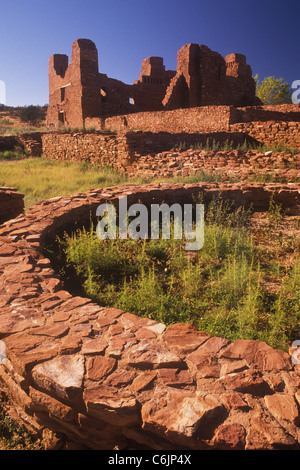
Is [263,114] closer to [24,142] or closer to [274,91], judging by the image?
[24,142]

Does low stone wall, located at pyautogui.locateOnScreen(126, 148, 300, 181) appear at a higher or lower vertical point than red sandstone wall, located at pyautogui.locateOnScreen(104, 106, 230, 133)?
lower

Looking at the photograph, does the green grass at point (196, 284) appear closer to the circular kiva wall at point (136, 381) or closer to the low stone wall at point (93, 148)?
the circular kiva wall at point (136, 381)

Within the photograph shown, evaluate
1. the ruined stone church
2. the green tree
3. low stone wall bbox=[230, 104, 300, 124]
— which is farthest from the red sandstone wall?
the green tree

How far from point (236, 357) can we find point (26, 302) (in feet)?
5.53

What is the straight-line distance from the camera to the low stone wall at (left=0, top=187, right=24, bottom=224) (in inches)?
242

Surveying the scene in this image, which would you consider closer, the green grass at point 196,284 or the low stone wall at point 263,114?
the green grass at point 196,284

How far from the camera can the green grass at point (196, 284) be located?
295 cm

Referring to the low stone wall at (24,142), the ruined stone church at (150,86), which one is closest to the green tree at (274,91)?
the ruined stone church at (150,86)

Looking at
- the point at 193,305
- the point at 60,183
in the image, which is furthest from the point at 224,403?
the point at 60,183

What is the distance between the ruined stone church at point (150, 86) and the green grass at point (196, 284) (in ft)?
53.6

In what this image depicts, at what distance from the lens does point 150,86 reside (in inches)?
886

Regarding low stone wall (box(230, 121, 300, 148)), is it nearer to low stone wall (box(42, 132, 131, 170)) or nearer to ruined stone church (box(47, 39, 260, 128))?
low stone wall (box(42, 132, 131, 170))

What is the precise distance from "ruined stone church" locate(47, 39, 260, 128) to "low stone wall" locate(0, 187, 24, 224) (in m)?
14.0
